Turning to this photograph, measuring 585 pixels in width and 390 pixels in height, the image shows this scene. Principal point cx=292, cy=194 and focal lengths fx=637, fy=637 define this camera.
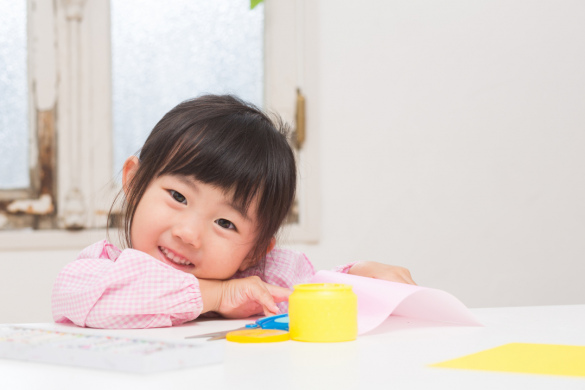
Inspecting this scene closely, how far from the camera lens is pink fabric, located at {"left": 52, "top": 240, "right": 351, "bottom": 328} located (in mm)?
819

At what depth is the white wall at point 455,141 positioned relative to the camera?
222 cm

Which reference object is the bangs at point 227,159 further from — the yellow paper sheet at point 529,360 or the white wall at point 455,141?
the white wall at point 455,141

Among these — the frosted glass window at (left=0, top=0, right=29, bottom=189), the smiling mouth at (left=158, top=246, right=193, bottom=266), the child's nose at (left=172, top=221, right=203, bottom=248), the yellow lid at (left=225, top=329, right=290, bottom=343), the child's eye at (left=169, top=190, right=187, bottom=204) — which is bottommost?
the yellow lid at (left=225, top=329, right=290, bottom=343)

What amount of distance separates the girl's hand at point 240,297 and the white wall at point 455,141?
1.22 m

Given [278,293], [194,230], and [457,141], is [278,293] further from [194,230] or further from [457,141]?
[457,141]

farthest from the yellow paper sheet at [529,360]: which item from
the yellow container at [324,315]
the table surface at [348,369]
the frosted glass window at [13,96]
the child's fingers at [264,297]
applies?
the frosted glass window at [13,96]

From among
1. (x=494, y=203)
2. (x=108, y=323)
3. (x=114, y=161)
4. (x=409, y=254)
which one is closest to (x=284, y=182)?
(x=108, y=323)

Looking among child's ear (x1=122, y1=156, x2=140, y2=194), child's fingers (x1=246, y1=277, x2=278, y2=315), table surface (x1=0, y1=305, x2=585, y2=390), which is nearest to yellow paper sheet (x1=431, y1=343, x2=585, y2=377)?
table surface (x1=0, y1=305, x2=585, y2=390)

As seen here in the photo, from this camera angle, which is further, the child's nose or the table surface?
the child's nose

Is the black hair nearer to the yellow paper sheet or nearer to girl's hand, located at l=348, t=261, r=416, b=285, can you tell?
girl's hand, located at l=348, t=261, r=416, b=285

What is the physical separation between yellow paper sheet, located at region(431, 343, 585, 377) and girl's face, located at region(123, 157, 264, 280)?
540mm

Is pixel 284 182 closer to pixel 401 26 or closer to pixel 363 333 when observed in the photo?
pixel 363 333

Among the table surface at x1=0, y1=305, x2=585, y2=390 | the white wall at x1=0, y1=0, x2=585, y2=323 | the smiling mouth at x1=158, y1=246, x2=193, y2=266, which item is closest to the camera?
the table surface at x1=0, y1=305, x2=585, y2=390

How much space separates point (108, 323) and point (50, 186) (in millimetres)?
1309
